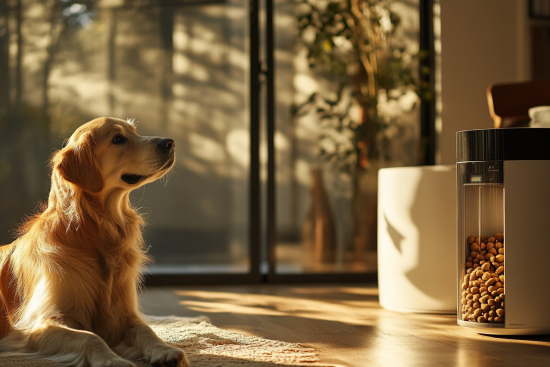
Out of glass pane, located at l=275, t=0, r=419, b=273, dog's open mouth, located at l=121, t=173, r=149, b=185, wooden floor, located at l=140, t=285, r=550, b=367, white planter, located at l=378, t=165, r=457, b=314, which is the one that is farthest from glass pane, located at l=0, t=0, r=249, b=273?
dog's open mouth, located at l=121, t=173, r=149, b=185

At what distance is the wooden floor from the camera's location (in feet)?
6.07

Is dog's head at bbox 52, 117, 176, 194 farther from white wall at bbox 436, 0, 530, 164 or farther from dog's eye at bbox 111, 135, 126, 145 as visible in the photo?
white wall at bbox 436, 0, 530, 164

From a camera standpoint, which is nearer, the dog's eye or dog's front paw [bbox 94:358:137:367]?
dog's front paw [bbox 94:358:137:367]

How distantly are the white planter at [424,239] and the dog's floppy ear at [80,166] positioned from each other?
54.4 inches

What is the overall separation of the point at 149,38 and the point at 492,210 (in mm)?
2519

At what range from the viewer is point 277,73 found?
393 centimetres

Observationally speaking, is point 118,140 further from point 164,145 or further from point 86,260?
point 86,260

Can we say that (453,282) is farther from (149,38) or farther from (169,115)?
(149,38)

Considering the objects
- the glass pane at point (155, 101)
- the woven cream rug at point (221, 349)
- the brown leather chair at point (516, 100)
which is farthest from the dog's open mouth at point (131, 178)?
the brown leather chair at point (516, 100)

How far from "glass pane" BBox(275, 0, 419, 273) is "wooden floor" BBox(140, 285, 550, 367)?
42 cm

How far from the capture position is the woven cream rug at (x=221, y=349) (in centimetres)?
171

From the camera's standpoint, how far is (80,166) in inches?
73.8

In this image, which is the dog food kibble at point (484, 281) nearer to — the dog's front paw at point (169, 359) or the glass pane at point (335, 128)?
the dog's front paw at point (169, 359)

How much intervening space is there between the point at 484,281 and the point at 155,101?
2427mm
